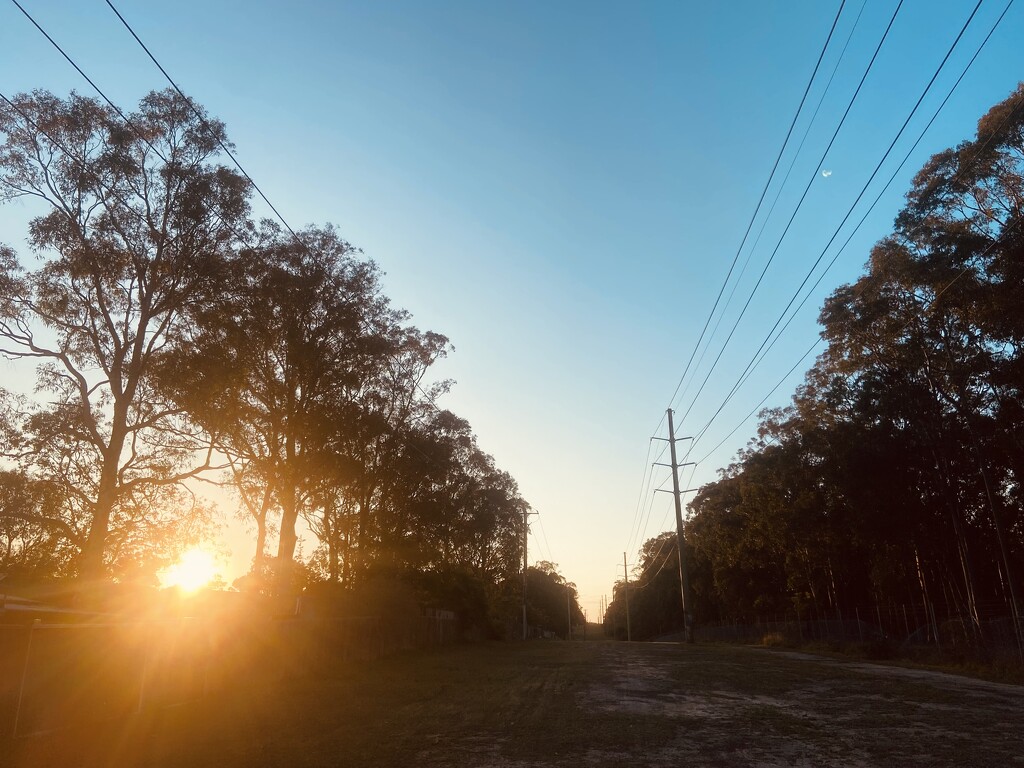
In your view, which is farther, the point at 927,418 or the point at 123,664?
the point at 927,418

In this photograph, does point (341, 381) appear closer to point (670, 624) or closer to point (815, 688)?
point (815, 688)

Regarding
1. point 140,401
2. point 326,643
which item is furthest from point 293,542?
point 140,401

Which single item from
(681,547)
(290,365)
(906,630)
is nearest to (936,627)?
(906,630)

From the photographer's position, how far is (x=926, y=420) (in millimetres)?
24734

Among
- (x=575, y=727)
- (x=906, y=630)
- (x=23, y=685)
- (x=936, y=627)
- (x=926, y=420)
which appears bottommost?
(x=575, y=727)

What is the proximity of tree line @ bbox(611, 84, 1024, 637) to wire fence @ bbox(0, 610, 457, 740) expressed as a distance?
18949 millimetres

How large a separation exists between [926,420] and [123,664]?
83.1 ft

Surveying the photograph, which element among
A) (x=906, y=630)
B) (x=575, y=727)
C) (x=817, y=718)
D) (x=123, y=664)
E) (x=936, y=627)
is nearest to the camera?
(x=575, y=727)

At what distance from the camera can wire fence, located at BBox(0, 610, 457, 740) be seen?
30.9ft

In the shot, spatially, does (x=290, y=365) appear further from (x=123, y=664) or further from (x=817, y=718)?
(x=817, y=718)

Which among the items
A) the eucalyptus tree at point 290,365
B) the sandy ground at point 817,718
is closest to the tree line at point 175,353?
the eucalyptus tree at point 290,365

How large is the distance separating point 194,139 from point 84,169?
10.3 feet

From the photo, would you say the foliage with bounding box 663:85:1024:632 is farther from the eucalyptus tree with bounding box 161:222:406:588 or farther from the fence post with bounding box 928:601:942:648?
the eucalyptus tree with bounding box 161:222:406:588

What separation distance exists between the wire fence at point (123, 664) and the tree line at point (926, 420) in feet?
62.2
